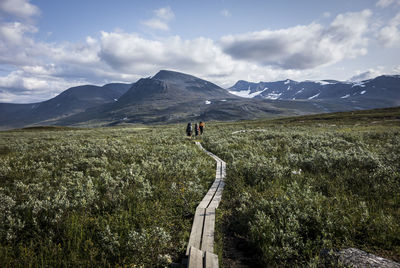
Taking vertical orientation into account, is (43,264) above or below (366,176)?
below

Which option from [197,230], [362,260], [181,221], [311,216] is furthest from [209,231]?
[362,260]

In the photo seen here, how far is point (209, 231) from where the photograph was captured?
16.2ft

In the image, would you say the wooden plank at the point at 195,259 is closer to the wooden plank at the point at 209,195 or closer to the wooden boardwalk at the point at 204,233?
the wooden boardwalk at the point at 204,233

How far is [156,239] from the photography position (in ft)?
14.4

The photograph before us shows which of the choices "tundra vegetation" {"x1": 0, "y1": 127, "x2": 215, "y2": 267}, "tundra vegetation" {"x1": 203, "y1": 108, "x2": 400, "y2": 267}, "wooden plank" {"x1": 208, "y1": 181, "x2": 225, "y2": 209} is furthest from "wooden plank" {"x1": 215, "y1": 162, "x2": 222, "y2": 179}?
"tundra vegetation" {"x1": 0, "y1": 127, "x2": 215, "y2": 267}

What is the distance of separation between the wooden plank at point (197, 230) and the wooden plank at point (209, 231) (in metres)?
0.11

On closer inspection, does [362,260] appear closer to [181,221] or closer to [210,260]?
[210,260]

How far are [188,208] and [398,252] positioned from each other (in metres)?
4.93

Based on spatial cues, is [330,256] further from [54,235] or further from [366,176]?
[54,235]

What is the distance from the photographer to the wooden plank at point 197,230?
14.7 feet

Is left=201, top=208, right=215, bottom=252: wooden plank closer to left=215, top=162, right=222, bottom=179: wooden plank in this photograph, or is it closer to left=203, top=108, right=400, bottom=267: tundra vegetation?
left=203, top=108, right=400, bottom=267: tundra vegetation

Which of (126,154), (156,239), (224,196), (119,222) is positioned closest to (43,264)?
(119,222)

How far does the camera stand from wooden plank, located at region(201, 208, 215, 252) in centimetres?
441

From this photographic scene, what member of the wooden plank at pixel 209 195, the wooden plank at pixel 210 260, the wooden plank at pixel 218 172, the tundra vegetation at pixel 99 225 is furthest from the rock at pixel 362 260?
the wooden plank at pixel 218 172
